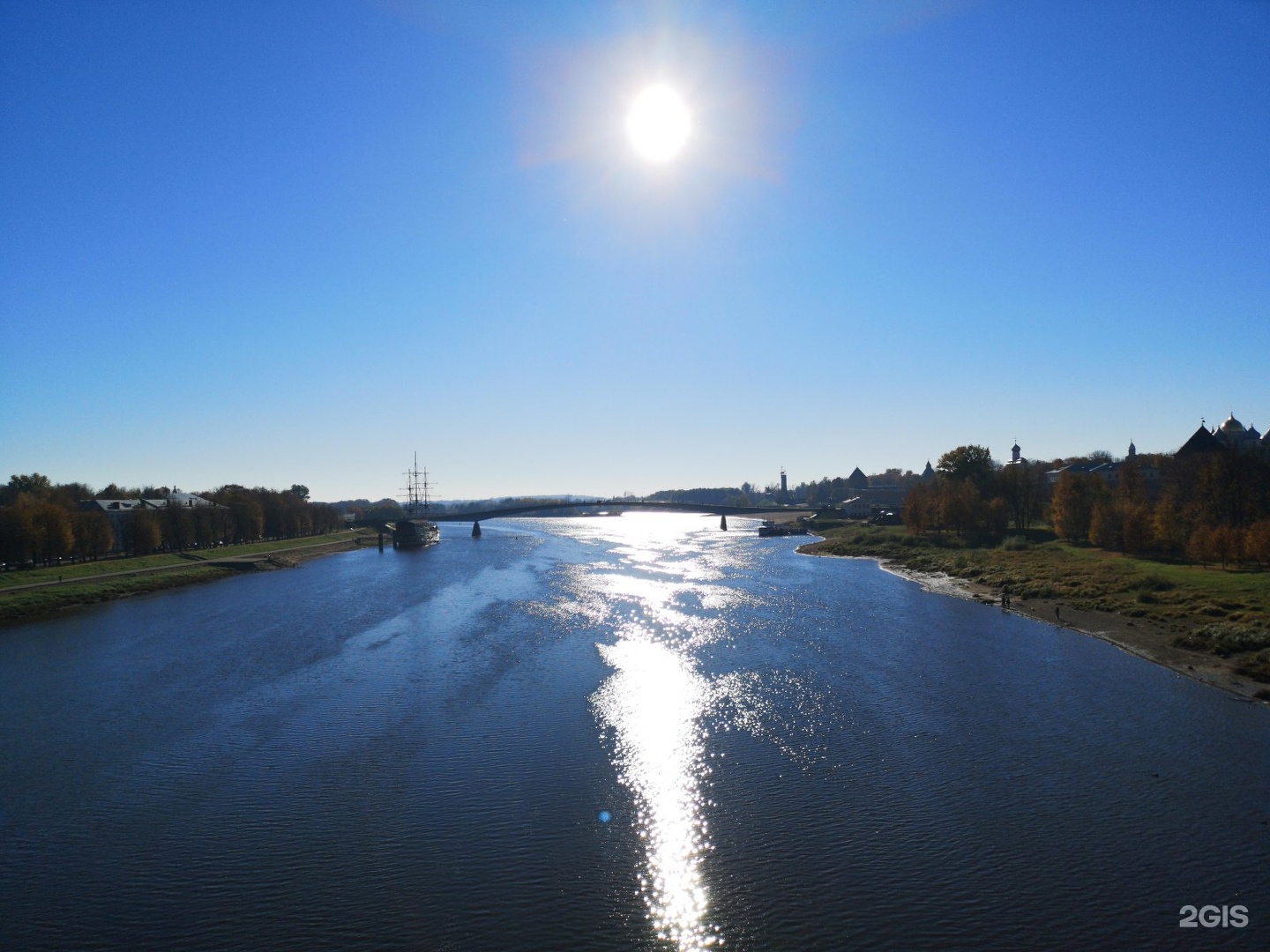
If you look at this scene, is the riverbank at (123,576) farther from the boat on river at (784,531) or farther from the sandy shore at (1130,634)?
the boat on river at (784,531)

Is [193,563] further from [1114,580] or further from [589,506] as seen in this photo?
[589,506]

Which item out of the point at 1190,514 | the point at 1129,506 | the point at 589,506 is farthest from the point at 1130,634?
the point at 589,506

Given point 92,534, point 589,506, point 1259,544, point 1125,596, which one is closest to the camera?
point 1125,596

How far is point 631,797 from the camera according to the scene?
51.5 feet

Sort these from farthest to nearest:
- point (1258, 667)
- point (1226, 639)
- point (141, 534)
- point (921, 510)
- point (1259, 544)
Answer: point (921, 510), point (141, 534), point (1259, 544), point (1226, 639), point (1258, 667)

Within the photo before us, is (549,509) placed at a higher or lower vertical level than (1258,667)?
higher

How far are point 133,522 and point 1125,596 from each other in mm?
71904

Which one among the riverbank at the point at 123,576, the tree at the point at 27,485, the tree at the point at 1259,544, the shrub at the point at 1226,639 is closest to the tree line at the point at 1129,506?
the tree at the point at 1259,544

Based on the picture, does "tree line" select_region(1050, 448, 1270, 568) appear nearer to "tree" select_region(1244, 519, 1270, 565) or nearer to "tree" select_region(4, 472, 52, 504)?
"tree" select_region(1244, 519, 1270, 565)

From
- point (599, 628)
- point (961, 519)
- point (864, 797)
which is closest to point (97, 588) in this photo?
point (599, 628)

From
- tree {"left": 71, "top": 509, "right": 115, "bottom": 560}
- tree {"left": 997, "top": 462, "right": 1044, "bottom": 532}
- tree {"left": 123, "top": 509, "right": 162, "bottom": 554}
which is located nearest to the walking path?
tree {"left": 123, "top": 509, "right": 162, "bottom": 554}

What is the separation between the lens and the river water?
1135cm

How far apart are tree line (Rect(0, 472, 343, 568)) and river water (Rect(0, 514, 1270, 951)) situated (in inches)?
1210

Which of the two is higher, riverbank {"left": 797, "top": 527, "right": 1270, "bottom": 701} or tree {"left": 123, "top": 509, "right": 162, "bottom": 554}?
tree {"left": 123, "top": 509, "right": 162, "bottom": 554}
